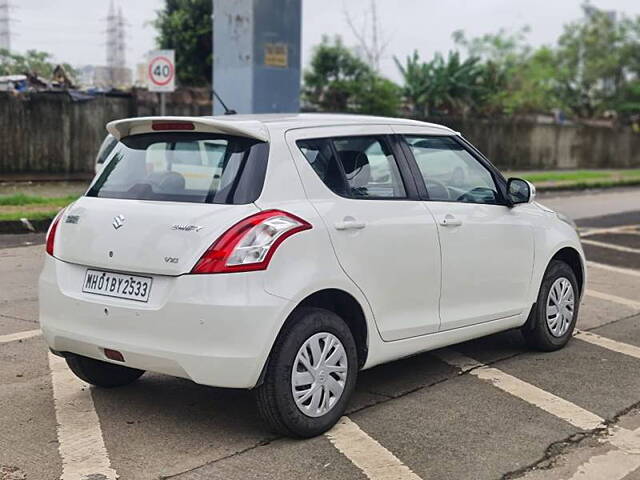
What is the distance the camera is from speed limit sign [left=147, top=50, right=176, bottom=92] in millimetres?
15789

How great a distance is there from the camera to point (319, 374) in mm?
4641

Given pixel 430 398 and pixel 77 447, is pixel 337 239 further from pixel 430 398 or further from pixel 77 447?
pixel 77 447

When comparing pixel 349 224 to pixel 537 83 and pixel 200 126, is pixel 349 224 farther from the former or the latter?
pixel 537 83

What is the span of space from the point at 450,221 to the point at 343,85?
870 inches

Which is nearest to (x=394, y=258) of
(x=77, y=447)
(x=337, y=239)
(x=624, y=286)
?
(x=337, y=239)

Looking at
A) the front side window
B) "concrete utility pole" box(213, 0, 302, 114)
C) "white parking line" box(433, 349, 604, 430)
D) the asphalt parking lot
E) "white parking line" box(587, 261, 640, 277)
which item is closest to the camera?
the asphalt parking lot

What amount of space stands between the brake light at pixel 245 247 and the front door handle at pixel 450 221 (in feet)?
4.40

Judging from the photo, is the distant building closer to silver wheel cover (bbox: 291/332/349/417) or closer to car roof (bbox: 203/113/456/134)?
car roof (bbox: 203/113/456/134)

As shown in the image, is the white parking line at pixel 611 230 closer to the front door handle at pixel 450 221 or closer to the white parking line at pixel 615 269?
the white parking line at pixel 615 269

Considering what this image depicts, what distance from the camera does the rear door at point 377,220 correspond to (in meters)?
4.86

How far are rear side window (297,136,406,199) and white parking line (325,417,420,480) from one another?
127 centimetres

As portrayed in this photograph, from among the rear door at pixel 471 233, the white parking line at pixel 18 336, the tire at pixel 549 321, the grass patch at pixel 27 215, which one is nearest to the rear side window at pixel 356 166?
the rear door at pixel 471 233

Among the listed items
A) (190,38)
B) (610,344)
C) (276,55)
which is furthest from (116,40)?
(610,344)

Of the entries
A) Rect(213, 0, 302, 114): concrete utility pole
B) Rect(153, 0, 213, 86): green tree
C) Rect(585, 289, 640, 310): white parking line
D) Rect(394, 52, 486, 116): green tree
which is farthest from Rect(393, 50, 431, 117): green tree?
Rect(585, 289, 640, 310): white parking line
